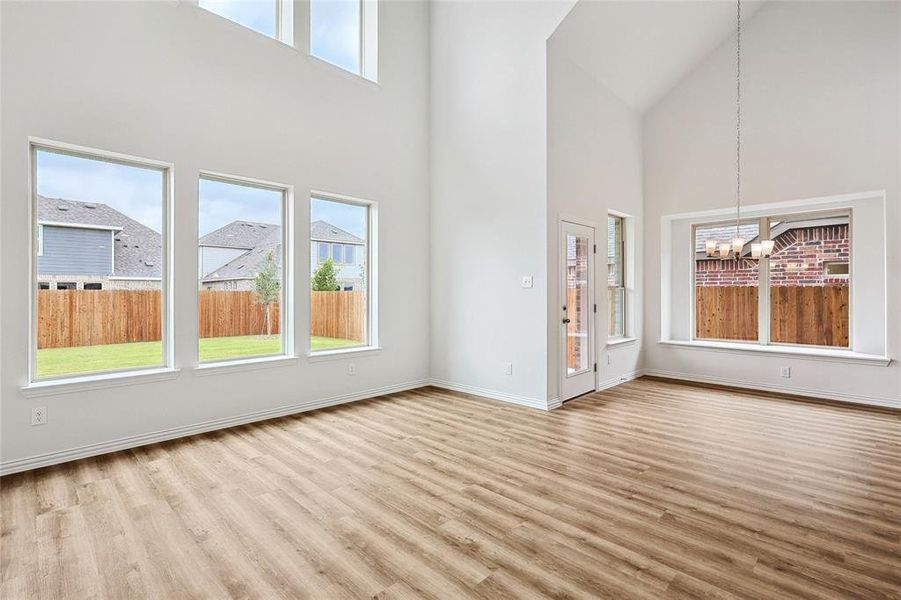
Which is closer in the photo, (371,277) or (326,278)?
(326,278)

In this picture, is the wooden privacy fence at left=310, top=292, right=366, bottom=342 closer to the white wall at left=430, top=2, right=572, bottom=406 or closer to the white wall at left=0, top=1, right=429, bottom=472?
the white wall at left=0, top=1, right=429, bottom=472

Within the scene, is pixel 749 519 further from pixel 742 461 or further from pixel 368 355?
pixel 368 355

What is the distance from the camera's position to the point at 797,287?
19.1ft

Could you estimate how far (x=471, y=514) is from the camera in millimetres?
2609

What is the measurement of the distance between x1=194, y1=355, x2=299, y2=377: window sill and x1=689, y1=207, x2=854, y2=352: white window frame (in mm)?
5553

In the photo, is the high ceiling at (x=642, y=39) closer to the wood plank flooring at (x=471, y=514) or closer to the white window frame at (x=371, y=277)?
the white window frame at (x=371, y=277)

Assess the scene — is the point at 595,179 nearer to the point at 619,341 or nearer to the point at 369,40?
the point at 619,341

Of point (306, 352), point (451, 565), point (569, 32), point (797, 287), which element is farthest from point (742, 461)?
point (569, 32)

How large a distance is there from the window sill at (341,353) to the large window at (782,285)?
461cm

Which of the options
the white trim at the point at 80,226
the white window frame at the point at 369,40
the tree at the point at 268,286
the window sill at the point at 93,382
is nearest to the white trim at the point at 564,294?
the white window frame at the point at 369,40

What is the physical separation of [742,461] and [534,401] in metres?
2.01

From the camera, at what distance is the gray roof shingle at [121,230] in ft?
11.6

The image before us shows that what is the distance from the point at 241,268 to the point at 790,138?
6.51 metres

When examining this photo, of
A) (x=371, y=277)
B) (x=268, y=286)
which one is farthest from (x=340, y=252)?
(x=268, y=286)
